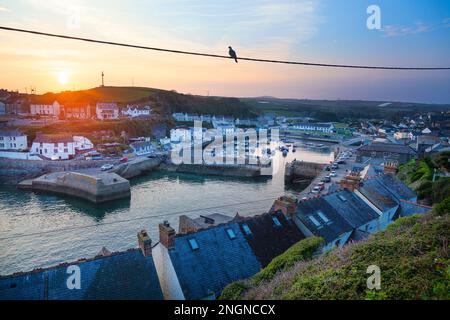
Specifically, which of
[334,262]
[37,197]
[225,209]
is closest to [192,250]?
[334,262]

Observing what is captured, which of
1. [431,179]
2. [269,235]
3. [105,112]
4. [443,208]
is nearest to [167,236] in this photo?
[269,235]

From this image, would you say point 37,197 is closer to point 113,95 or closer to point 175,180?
point 175,180

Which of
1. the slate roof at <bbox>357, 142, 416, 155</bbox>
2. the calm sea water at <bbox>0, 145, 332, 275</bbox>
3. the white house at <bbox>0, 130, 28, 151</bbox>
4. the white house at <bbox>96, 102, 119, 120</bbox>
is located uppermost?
the white house at <bbox>96, 102, 119, 120</bbox>

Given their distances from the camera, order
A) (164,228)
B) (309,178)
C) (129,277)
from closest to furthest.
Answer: (129,277) < (164,228) < (309,178)

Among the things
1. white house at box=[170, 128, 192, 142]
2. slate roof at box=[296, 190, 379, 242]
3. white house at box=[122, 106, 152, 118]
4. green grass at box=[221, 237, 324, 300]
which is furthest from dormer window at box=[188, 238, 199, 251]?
white house at box=[122, 106, 152, 118]

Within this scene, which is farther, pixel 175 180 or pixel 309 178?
pixel 309 178

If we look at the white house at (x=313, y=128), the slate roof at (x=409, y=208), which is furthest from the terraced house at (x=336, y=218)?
Result: the white house at (x=313, y=128)

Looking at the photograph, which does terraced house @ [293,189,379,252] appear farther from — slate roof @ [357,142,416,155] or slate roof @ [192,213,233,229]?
slate roof @ [357,142,416,155]
